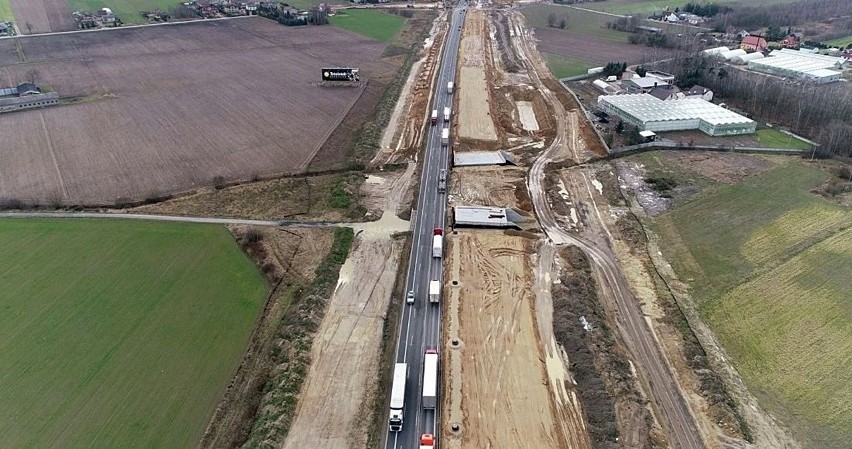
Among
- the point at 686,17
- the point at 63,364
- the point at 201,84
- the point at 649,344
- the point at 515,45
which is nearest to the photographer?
the point at 63,364

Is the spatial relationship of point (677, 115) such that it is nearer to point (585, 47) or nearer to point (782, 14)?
point (585, 47)

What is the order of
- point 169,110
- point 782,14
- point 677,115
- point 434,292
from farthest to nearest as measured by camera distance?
point 782,14 < point 169,110 < point 677,115 < point 434,292

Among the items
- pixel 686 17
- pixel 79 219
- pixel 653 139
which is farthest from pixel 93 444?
pixel 686 17

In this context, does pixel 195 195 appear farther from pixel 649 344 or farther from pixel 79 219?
pixel 649 344

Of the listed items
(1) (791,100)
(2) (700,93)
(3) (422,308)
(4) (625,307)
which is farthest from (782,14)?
(3) (422,308)

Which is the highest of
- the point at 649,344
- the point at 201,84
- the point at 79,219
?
the point at 201,84

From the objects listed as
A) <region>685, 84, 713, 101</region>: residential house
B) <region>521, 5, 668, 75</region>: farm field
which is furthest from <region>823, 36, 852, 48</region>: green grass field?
<region>685, 84, 713, 101</region>: residential house

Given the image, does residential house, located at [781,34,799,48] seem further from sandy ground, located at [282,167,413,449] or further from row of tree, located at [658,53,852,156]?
sandy ground, located at [282,167,413,449]
